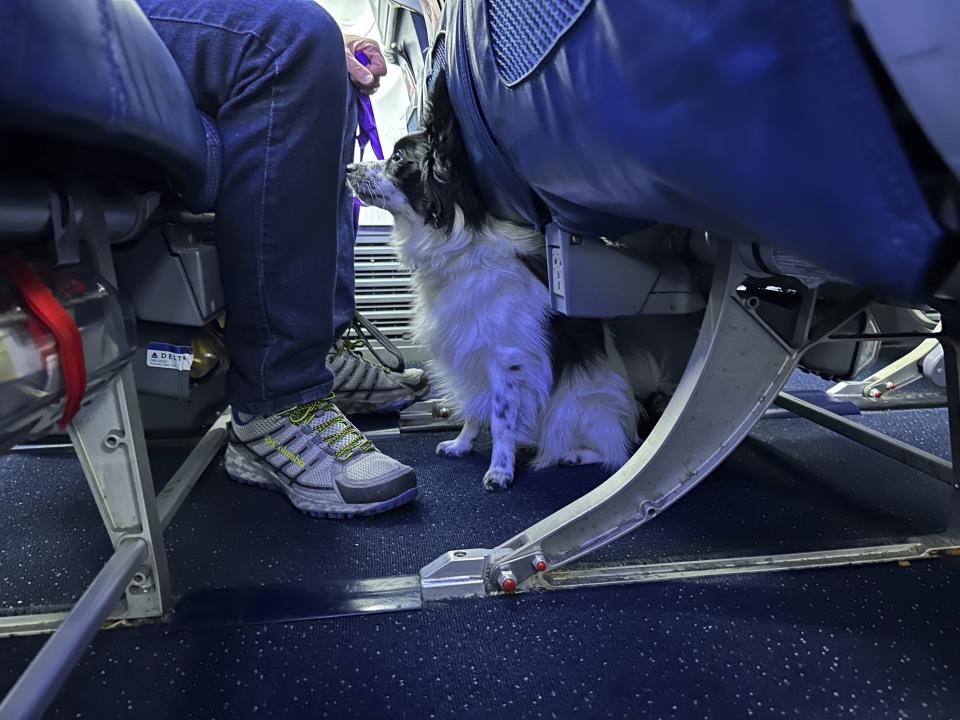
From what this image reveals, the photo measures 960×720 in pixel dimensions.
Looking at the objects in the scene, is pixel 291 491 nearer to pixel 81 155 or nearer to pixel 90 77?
pixel 81 155

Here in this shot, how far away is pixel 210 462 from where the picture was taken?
1337 mm

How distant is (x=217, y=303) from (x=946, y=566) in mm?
1310

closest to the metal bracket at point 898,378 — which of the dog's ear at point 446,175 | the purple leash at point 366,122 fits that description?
the dog's ear at point 446,175

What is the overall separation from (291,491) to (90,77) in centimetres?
89

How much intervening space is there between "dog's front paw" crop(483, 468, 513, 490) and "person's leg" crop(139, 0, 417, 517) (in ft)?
0.64

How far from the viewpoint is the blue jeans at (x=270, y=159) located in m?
0.95

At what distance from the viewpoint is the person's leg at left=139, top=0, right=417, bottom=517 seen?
951mm

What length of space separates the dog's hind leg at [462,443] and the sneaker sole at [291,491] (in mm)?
330

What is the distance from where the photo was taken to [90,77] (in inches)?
15.0

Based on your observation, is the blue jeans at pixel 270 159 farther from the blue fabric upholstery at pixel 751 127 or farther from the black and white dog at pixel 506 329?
the blue fabric upholstery at pixel 751 127

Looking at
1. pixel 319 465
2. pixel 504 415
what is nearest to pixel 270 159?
pixel 319 465

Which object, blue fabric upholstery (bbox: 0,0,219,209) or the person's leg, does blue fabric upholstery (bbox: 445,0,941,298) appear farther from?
the person's leg

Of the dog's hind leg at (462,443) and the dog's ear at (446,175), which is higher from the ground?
the dog's ear at (446,175)

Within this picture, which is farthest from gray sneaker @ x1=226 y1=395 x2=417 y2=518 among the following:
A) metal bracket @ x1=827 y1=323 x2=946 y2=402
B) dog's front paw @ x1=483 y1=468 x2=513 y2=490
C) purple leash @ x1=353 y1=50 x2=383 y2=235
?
metal bracket @ x1=827 y1=323 x2=946 y2=402
